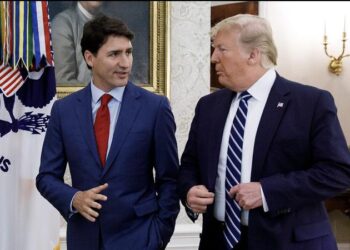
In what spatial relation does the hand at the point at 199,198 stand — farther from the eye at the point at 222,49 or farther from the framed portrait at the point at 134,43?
the framed portrait at the point at 134,43

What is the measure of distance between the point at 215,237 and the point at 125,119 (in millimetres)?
541

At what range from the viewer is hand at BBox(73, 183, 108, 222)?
67.3 inches

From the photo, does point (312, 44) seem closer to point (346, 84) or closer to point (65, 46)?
point (346, 84)

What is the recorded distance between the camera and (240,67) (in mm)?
1716

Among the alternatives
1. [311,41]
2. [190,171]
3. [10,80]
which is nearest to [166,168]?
[190,171]

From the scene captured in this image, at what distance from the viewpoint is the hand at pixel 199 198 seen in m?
1.63

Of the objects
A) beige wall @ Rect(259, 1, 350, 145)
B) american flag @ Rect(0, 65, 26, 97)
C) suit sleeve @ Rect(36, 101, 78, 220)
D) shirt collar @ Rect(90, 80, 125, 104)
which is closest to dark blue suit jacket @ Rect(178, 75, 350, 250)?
shirt collar @ Rect(90, 80, 125, 104)

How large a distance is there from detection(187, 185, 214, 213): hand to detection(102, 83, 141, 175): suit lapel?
1.09 ft

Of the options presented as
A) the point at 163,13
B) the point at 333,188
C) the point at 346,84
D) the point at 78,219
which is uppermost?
the point at 163,13

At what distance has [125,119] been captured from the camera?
6.17ft

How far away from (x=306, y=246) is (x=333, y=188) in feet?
0.68

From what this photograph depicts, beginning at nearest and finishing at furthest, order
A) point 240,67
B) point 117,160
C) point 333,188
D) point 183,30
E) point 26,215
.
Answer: point 333,188
point 240,67
point 117,160
point 26,215
point 183,30

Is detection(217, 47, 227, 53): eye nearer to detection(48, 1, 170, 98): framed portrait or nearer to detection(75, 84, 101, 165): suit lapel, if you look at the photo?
detection(75, 84, 101, 165): suit lapel

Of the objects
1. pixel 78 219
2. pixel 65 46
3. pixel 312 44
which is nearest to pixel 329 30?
pixel 312 44
